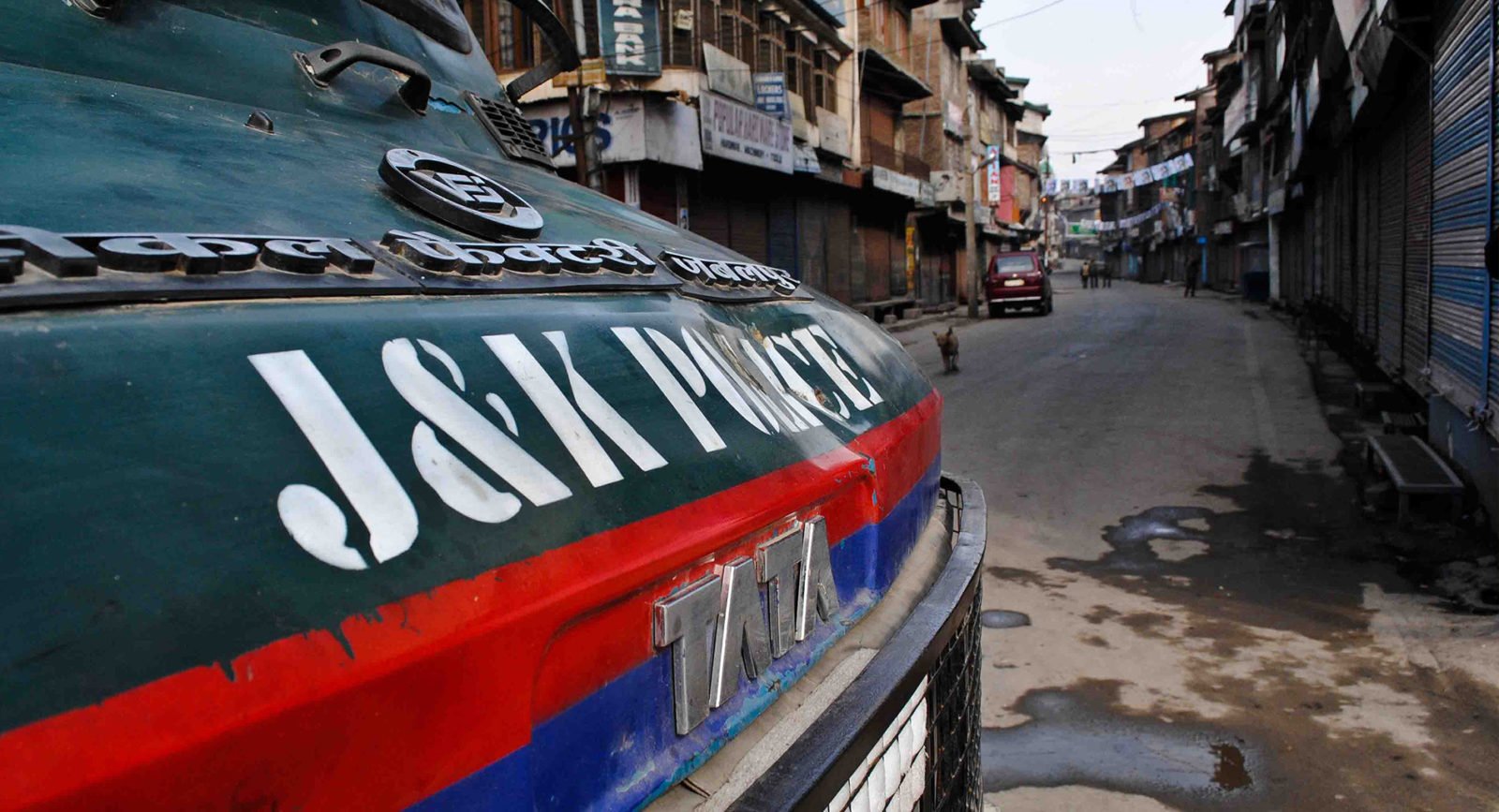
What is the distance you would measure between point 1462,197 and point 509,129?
754 cm

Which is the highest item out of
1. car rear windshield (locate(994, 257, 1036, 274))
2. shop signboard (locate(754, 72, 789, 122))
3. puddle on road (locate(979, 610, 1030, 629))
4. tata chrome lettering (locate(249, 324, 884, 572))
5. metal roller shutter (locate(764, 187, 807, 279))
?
shop signboard (locate(754, 72, 789, 122))

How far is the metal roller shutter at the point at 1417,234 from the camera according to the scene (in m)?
8.97

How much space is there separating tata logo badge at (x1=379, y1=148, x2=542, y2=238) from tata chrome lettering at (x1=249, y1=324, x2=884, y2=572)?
0.30 metres

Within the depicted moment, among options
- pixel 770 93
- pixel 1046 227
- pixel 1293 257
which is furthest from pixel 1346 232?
pixel 1046 227

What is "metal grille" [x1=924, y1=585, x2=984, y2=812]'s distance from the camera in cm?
176

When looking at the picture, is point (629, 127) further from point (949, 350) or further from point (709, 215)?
point (949, 350)

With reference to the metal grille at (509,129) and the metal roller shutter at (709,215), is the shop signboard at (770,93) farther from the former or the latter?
the metal grille at (509,129)

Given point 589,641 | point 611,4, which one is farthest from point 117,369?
point 611,4

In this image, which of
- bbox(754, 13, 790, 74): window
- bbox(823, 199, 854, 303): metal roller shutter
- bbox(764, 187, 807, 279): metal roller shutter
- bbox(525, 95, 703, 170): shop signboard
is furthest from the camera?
bbox(823, 199, 854, 303): metal roller shutter

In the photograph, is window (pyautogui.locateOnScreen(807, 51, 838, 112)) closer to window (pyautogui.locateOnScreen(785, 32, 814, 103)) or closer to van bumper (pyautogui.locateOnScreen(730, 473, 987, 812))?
window (pyautogui.locateOnScreen(785, 32, 814, 103))

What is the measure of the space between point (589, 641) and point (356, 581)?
0.26 m

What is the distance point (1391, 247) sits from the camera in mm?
11430

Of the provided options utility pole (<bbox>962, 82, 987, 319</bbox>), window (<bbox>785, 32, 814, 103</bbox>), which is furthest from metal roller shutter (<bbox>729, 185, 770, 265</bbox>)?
utility pole (<bbox>962, 82, 987, 319</bbox>)

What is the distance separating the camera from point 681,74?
17.8m
